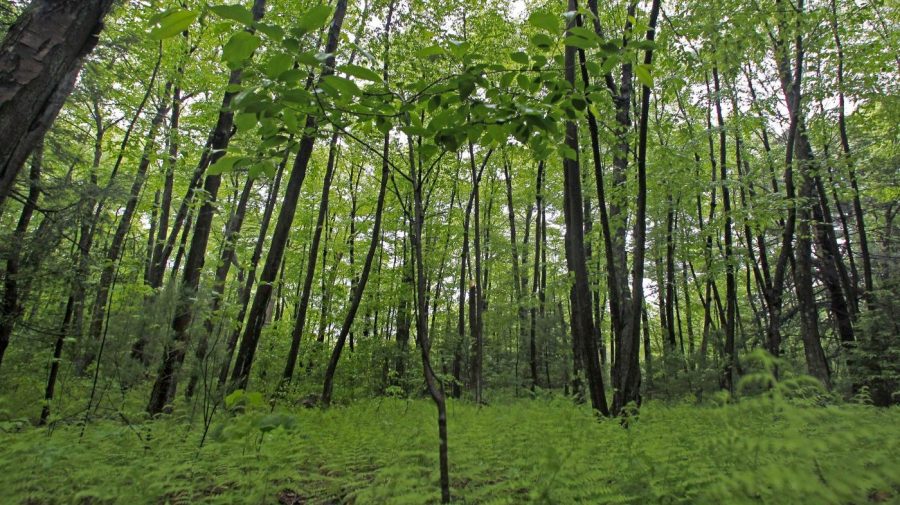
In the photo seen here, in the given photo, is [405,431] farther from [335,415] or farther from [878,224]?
[878,224]

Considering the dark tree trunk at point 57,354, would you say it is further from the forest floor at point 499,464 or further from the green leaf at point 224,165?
the green leaf at point 224,165

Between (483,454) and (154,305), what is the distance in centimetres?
399

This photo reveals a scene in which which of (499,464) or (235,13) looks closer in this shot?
(235,13)

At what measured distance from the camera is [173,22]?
1.42 metres

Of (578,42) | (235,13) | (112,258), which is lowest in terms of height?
(235,13)

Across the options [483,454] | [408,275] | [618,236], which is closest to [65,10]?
[483,454]

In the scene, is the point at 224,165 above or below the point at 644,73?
below

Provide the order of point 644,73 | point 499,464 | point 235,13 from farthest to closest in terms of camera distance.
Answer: point 499,464, point 644,73, point 235,13

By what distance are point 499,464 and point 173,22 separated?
141 inches

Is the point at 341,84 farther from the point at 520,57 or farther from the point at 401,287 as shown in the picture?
the point at 401,287

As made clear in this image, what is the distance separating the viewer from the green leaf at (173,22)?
1.41 metres

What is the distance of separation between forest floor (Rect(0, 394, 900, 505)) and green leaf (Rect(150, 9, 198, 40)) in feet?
7.95

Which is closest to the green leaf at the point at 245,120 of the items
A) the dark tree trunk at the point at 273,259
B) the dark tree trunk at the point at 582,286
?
the dark tree trunk at the point at 582,286

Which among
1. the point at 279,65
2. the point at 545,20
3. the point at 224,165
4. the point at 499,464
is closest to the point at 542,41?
the point at 545,20
